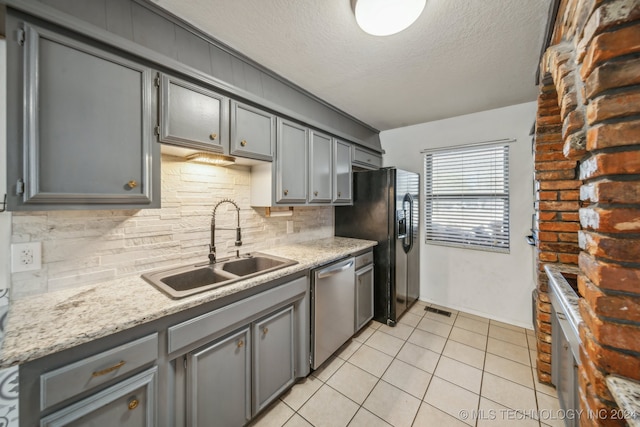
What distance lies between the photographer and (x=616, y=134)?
660 mm

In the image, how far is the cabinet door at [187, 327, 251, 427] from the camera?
1.19 metres

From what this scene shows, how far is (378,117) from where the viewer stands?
9.92ft

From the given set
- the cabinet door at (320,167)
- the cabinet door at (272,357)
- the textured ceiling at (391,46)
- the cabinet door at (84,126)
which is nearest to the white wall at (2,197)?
the cabinet door at (84,126)

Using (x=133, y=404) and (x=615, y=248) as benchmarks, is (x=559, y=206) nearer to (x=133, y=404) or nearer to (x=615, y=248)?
(x=615, y=248)

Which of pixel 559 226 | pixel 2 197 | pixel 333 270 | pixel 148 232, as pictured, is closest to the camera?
pixel 2 197

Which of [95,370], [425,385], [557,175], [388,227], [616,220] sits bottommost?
[425,385]

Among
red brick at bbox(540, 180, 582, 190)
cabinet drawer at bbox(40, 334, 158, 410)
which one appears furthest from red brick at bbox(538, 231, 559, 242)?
cabinet drawer at bbox(40, 334, 158, 410)

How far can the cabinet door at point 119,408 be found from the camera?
86 cm

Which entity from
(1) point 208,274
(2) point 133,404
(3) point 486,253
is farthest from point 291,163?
(3) point 486,253

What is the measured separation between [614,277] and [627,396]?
29cm

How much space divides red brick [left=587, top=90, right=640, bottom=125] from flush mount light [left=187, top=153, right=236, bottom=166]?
69.0 inches

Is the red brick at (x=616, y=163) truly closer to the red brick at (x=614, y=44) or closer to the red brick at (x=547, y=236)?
the red brick at (x=614, y=44)

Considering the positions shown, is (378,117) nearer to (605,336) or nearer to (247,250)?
(247,250)

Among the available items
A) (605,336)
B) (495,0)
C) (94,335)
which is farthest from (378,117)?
(94,335)
